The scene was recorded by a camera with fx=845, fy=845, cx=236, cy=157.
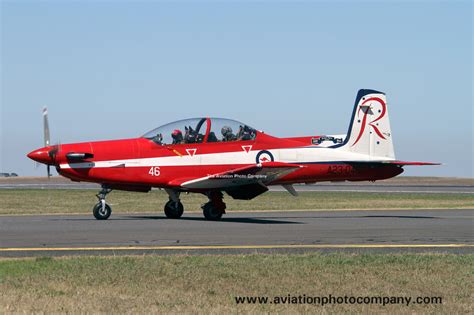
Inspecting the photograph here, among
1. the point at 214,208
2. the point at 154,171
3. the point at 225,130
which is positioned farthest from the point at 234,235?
the point at 225,130

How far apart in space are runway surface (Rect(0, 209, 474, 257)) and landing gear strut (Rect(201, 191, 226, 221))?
613 millimetres

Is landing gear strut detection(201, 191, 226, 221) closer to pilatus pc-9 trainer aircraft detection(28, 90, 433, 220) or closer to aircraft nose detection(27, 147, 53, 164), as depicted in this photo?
pilatus pc-9 trainer aircraft detection(28, 90, 433, 220)

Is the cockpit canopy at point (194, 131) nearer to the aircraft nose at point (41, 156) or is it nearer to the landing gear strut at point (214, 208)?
the landing gear strut at point (214, 208)

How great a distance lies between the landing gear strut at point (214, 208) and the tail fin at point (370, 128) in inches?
173

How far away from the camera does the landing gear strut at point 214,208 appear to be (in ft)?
76.8

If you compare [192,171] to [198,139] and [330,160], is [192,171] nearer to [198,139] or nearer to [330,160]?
[198,139]

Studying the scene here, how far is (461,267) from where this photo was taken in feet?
40.2

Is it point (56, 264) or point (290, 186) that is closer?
point (56, 264)

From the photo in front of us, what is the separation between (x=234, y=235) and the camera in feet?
58.0

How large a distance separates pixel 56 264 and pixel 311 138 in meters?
13.9

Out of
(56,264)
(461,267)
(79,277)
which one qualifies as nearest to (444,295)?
(461,267)

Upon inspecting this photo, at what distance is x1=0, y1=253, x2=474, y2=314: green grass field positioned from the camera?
9.35 m

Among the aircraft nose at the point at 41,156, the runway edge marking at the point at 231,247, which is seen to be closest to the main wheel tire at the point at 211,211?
the aircraft nose at the point at 41,156

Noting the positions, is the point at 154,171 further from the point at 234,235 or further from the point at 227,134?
the point at 234,235
